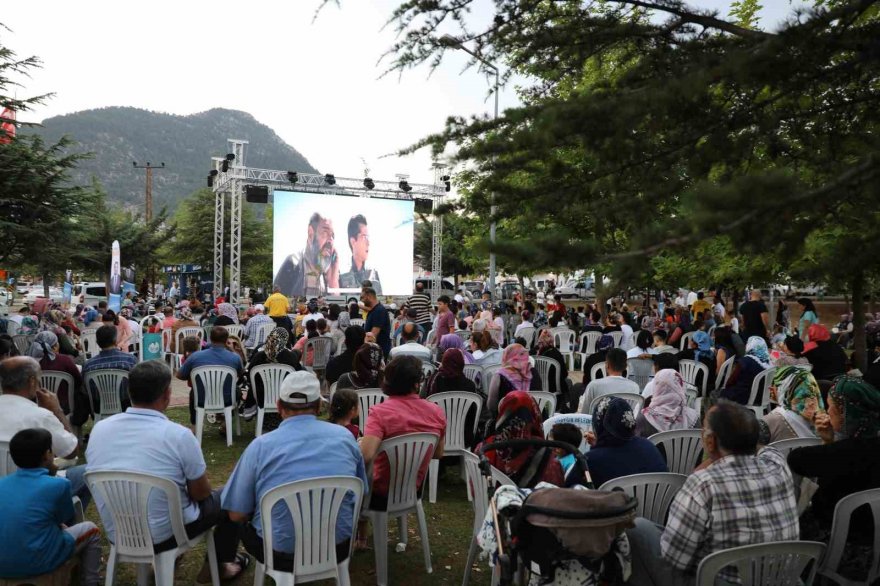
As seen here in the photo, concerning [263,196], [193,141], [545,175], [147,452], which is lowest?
[147,452]

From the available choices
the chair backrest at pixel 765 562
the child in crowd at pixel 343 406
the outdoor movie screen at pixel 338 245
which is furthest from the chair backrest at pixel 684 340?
the outdoor movie screen at pixel 338 245

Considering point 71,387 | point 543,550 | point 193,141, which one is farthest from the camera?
point 193,141

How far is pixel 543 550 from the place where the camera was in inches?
94.4

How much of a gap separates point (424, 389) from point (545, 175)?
3.13m

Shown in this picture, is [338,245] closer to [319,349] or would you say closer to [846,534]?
[319,349]

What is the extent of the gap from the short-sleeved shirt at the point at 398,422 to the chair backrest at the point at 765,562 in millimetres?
1901

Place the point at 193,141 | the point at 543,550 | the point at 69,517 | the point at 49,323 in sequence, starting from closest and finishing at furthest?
the point at 543,550
the point at 69,517
the point at 49,323
the point at 193,141

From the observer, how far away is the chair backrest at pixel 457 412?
5.47m

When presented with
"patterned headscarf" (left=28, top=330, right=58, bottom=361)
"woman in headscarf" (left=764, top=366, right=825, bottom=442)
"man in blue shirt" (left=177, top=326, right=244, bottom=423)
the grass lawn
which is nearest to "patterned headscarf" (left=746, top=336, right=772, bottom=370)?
"woman in headscarf" (left=764, top=366, right=825, bottom=442)

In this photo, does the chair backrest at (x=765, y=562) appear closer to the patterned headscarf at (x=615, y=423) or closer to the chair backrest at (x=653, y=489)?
the chair backrest at (x=653, y=489)

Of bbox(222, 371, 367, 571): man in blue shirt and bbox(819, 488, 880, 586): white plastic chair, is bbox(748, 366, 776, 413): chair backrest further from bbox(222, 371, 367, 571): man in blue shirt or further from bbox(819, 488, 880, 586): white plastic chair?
bbox(222, 371, 367, 571): man in blue shirt

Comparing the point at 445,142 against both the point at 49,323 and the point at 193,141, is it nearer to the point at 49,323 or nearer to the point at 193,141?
the point at 49,323

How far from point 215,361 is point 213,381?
8.2 inches

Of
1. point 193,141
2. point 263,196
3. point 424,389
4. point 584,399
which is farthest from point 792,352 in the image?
point 193,141
